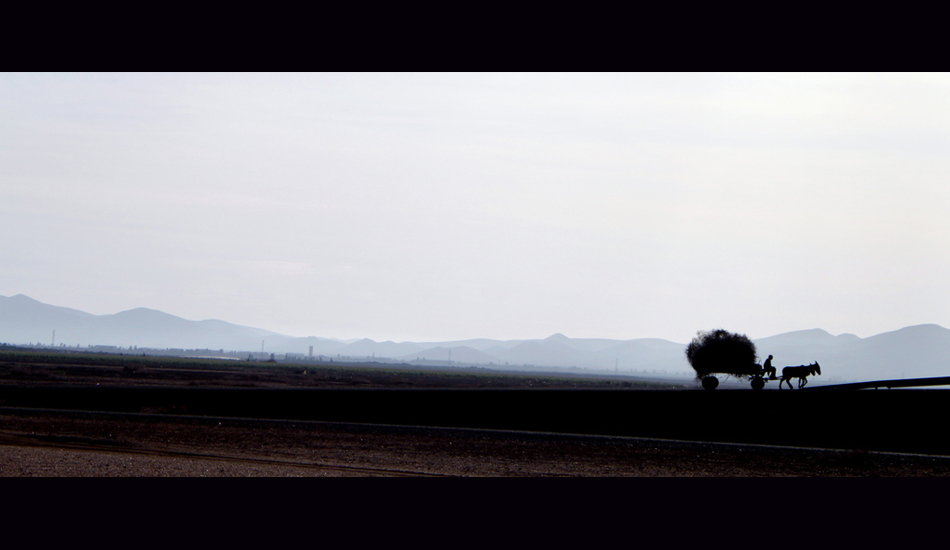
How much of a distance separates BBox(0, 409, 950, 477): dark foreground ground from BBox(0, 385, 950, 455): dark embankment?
1.92m

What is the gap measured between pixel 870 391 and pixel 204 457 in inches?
741

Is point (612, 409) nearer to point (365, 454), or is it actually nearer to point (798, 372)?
point (798, 372)

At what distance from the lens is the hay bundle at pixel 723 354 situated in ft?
89.4

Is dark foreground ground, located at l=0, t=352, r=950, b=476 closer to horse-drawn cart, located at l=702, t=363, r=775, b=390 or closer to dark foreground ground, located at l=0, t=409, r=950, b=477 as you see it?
dark foreground ground, located at l=0, t=409, r=950, b=477

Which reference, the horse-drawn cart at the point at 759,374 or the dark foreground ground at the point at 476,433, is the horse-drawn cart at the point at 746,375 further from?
the dark foreground ground at the point at 476,433

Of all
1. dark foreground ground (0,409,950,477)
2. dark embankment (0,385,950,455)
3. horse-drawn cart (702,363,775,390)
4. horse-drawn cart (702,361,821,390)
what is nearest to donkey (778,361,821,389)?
horse-drawn cart (702,361,821,390)

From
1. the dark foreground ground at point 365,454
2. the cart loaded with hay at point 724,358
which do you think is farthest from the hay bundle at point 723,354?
the dark foreground ground at point 365,454

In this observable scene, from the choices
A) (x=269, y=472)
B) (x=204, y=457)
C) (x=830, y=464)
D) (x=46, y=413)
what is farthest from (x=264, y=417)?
(x=830, y=464)

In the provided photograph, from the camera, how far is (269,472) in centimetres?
1717

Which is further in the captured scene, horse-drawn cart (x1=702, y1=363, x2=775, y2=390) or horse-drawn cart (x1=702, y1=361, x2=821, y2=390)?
horse-drawn cart (x1=702, y1=363, x2=775, y2=390)

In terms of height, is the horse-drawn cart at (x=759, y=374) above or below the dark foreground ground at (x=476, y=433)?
above

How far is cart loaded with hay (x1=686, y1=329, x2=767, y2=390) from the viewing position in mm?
27109

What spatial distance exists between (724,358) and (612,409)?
3932 mm
